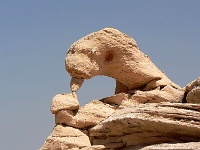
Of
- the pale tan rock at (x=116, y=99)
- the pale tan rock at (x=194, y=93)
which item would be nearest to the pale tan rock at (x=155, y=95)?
the pale tan rock at (x=116, y=99)

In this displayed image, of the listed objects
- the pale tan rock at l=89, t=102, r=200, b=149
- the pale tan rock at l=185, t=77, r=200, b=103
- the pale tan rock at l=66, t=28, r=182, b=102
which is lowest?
the pale tan rock at l=89, t=102, r=200, b=149

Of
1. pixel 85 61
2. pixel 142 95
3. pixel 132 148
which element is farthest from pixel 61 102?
pixel 132 148

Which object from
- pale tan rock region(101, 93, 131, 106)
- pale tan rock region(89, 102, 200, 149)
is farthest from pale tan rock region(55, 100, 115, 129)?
pale tan rock region(89, 102, 200, 149)

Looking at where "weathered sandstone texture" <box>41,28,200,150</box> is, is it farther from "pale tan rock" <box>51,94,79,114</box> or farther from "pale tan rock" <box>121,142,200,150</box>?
"pale tan rock" <box>121,142,200,150</box>

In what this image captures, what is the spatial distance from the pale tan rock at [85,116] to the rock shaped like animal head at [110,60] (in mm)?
802

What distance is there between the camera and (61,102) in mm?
16078

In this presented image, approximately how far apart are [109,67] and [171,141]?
9.59m

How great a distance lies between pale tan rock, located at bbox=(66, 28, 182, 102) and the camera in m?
16.9

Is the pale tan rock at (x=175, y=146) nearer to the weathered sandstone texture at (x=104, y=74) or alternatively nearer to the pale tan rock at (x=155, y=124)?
the pale tan rock at (x=155, y=124)

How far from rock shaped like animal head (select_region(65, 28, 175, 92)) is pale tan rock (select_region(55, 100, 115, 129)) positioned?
80 cm

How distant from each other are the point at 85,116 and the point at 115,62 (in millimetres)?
2268

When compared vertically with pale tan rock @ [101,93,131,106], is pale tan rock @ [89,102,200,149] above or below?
below

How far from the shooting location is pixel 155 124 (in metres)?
8.16

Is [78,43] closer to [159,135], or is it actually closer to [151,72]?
[151,72]
